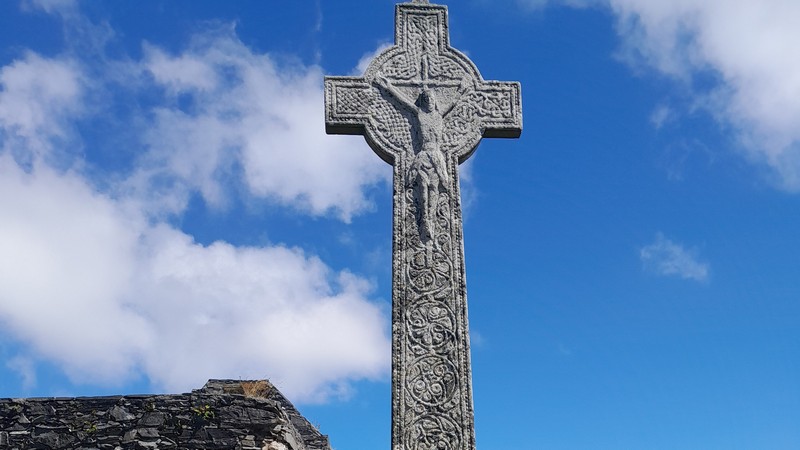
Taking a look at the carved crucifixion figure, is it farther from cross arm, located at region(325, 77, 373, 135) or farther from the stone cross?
cross arm, located at region(325, 77, 373, 135)

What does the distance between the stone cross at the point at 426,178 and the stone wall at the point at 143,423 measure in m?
1.24

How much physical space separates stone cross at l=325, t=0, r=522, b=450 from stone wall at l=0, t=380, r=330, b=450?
4.06ft

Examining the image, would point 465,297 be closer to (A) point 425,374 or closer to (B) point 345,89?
(A) point 425,374

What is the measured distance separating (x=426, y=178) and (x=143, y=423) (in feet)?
8.97

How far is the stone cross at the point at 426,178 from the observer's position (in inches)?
213

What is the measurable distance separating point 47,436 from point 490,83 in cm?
429

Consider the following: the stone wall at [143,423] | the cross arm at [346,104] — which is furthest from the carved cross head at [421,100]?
the stone wall at [143,423]

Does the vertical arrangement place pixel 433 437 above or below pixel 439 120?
below

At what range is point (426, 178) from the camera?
608 cm

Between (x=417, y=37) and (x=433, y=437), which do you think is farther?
(x=417, y=37)

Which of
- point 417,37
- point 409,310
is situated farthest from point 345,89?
point 409,310

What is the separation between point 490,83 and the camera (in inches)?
260

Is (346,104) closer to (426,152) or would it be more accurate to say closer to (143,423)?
(426,152)

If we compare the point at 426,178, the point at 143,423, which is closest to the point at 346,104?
the point at 426,178
